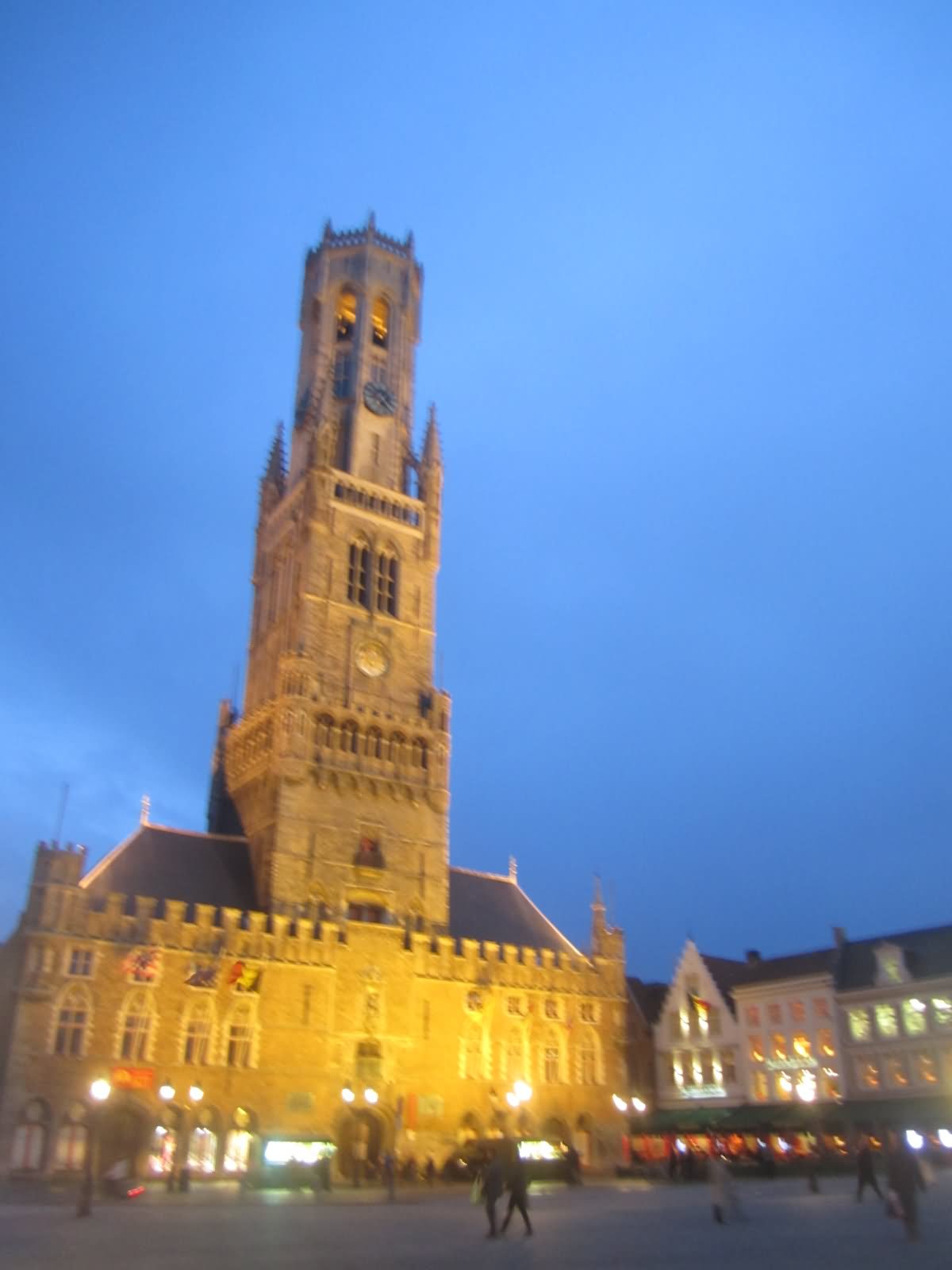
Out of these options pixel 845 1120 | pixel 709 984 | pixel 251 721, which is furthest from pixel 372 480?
pixel 845 1120

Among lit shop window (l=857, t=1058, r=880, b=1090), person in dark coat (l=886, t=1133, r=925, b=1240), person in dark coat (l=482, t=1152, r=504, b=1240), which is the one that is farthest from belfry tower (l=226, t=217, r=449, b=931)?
person in dark coat (l=886, t=1133, r=925, b=1240)

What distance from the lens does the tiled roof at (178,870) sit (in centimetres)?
4391

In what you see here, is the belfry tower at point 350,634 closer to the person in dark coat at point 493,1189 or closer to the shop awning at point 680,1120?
the shop awning at point 680,1120

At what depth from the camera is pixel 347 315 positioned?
209 ft

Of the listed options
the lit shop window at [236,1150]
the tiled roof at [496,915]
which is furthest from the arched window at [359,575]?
the lit shop window at [236,1150]

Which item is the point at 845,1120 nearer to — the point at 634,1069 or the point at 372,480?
the point at 634,1069

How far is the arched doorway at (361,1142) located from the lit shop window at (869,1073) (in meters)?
23.9

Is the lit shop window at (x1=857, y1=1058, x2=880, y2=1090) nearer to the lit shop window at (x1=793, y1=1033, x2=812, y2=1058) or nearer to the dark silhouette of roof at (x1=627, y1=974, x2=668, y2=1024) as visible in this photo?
the lit shop window at (x1=793, y1=1033, x2=812, y2=1058)

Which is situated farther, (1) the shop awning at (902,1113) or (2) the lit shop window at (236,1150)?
(1) the shop awning at (902,1113)

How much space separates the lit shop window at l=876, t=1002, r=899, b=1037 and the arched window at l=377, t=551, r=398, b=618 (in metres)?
31.0

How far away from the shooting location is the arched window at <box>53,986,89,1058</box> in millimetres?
38531


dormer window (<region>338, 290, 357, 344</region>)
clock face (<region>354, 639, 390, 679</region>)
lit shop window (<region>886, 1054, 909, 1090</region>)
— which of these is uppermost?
dormer window (<region>338, 290, 357, 344</region>)

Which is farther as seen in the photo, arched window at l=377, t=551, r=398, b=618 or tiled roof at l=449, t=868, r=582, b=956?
arched window at l=377, t=551, r=398, b=618

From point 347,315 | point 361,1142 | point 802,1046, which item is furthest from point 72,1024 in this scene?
point 347,315
